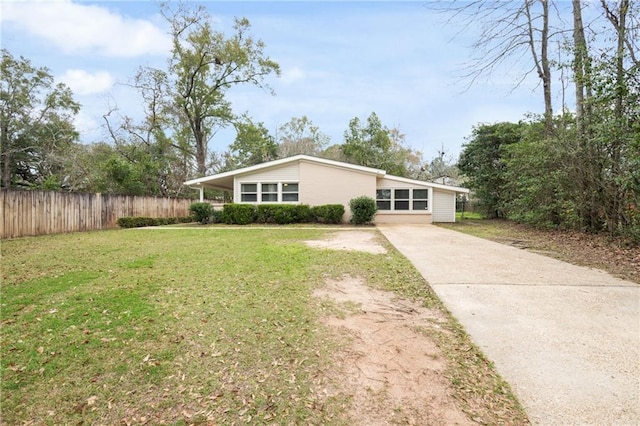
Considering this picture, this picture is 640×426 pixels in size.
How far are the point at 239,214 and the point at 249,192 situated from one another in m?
1.90

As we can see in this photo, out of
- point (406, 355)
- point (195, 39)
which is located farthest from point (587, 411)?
point (195, 39)

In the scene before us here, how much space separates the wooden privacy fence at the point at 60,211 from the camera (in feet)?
28.7

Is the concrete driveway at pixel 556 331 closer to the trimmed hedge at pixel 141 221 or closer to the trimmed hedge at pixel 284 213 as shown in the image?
the trimmed hedge at pixel 284 213

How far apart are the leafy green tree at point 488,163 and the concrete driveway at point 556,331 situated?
14662 millimetres

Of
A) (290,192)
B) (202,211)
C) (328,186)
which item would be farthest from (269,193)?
(202,211)

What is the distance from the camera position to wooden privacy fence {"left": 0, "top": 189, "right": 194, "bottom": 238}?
875cm

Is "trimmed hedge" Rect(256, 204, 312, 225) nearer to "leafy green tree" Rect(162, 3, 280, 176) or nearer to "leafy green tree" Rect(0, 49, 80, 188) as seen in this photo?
"leafy green tree" Rect(162, 3, 280, 176)

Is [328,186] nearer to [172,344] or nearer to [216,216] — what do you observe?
[216,216]

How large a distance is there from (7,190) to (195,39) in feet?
59.4

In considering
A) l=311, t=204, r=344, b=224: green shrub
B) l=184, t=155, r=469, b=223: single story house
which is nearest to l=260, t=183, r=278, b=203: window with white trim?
l=184, t=155, r=469, b=223: single story house

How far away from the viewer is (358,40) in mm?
10516

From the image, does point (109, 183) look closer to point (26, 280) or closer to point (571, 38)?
point (26, 280)

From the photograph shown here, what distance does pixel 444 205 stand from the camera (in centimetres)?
1812

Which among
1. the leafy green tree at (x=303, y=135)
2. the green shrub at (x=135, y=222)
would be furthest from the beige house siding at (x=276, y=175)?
the leafy green tree at (x=303, y=135)
